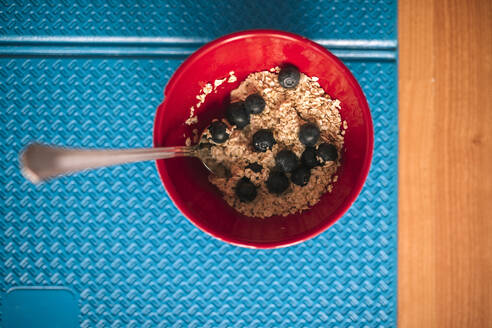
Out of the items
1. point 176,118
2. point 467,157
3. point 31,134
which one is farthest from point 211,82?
point 467,157

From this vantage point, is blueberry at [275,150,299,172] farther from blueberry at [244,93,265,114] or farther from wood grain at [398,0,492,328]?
wood grain at [398,0,492,328]

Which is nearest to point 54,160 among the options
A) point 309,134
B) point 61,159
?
point 61,159

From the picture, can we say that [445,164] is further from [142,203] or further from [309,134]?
[142,203]

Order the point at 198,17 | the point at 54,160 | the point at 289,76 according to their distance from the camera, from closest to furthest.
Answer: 1. the point at 54,160
2. the point at 289,76
3. the point at 198,17

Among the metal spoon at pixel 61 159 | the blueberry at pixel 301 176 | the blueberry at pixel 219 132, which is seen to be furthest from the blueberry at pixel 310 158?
the metal spoon at pixel 61 159

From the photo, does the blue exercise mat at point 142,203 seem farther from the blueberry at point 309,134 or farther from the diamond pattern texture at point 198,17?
the blueberry at point 309,134

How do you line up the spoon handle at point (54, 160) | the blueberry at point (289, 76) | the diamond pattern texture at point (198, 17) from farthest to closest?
the diamond pattern texture at point (198, 17) → the blueberry at point (289, 76) → the spoon handle at point (54, 160)

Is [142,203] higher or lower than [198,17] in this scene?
lower
